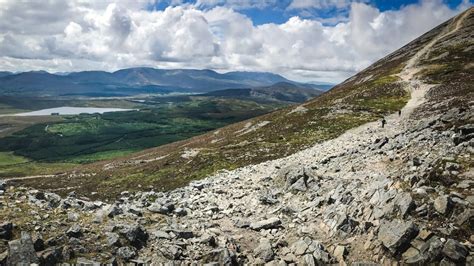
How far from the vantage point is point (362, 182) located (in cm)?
2362

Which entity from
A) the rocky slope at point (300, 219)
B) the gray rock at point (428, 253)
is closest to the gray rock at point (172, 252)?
the rocky slope at point (300, 219)

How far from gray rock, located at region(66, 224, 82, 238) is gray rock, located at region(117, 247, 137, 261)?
84.3 inches

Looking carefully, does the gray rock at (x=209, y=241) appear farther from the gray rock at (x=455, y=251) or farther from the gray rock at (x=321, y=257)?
the gray rock at (x=455, y=251)

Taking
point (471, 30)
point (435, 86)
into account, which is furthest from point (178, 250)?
point (471, 30)

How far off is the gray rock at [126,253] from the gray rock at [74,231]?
7.02 feet

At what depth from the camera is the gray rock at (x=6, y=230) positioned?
Result: 15.0m

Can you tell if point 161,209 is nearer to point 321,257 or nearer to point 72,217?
point 72,217

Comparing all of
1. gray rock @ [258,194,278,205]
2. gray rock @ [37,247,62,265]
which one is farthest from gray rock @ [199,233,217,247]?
gray rock @ [258,194,278,205]

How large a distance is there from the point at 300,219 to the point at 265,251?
14.6ft

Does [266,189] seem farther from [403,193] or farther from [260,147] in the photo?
[260,147]

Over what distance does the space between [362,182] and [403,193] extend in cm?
555

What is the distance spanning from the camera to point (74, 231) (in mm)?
16547

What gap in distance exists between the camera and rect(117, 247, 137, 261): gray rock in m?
16.0

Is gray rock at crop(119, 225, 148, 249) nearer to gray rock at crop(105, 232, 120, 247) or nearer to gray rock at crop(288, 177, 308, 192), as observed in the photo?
gray rock at crop(105, 232, 120, 247)
